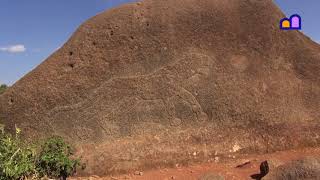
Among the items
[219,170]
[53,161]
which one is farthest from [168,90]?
[53,161]

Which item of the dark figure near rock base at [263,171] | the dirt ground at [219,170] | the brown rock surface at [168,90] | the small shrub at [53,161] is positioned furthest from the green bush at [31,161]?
the dark figure near rock base at [263,171]

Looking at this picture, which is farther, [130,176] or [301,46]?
[301,46]

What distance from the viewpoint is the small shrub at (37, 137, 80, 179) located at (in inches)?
317

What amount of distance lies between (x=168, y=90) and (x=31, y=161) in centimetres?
478

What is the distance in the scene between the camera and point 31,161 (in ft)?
24.6

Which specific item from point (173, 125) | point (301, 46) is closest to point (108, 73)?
point (173, 125)

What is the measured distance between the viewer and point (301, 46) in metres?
12.8

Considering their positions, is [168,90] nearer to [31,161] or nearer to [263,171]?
[263,171]

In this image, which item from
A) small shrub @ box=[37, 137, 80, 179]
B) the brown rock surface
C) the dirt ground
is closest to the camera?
small shrub @ box=[37, 137, 80, 179]

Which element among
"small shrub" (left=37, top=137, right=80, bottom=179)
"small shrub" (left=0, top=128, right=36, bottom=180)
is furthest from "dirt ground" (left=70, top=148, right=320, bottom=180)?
"small shrub" (left=0, top=128, right=36, bottom=180)

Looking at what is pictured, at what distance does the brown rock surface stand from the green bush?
2568 millimetres

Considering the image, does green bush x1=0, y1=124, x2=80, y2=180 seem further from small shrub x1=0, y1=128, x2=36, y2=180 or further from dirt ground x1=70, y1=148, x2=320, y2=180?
dirt ground x1=70, y1=148, x2=320, y2=180

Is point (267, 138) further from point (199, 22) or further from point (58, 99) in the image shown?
point (58, 99)

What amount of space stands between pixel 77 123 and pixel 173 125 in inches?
98.5
